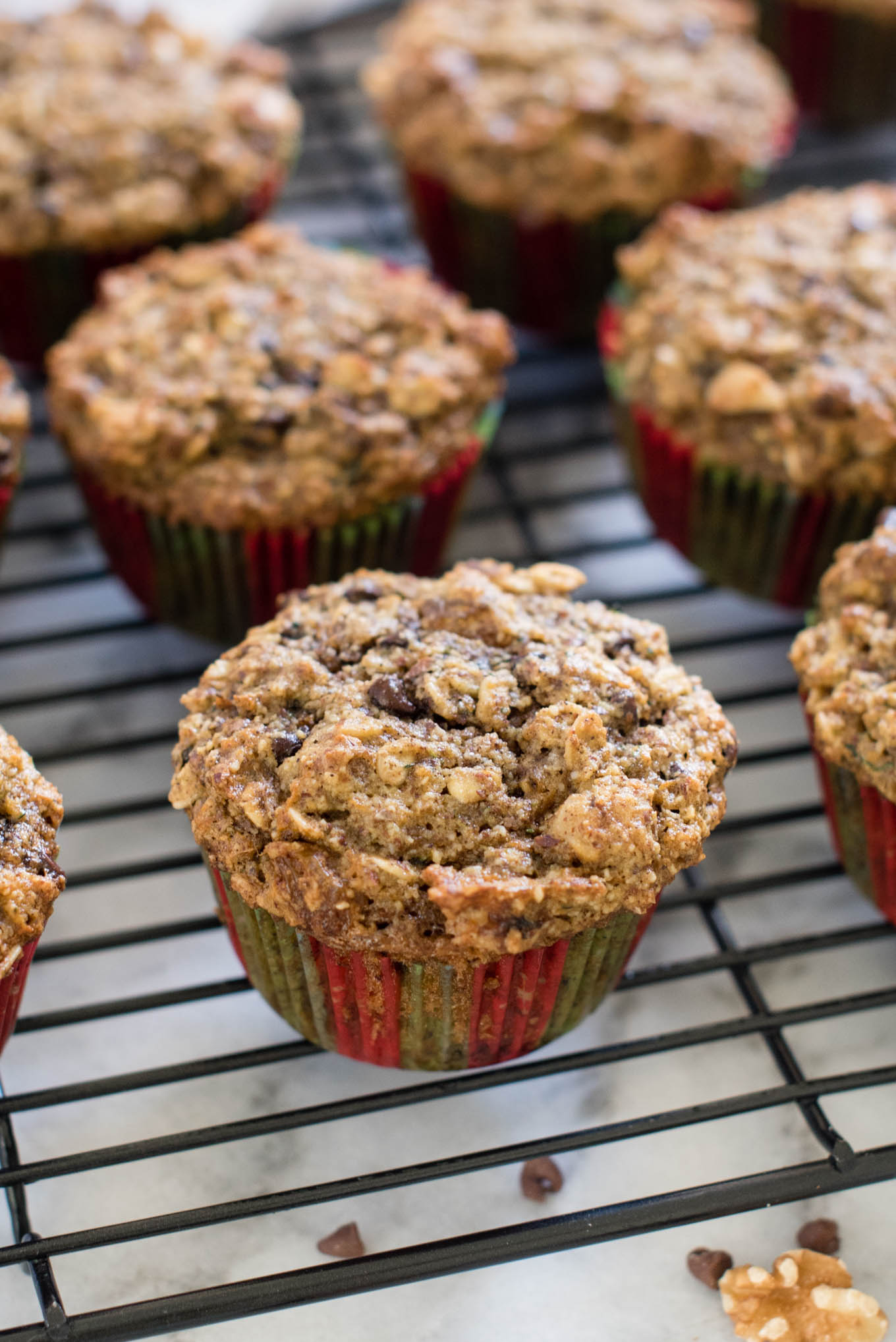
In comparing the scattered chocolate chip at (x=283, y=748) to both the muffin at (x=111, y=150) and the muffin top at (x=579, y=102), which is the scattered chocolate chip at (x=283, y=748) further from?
the muffin top at (x=579, y=102)

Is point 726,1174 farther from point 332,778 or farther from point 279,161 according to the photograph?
point 279,161

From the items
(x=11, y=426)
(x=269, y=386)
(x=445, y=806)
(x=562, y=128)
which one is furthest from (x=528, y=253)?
(x=445, y=806)

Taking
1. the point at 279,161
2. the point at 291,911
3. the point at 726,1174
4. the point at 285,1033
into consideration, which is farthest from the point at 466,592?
the point at 279,161

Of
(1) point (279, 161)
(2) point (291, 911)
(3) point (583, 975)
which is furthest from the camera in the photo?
(1) point (279, 161)

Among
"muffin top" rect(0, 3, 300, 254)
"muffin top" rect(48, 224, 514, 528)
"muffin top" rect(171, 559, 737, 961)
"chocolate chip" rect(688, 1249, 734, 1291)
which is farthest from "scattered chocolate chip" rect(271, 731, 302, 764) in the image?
"muffin top" rect(0, 3, 300, 254)

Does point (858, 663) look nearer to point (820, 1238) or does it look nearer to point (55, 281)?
point (820, 1238)

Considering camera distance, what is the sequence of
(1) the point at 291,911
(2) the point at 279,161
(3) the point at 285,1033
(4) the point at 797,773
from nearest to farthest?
(1) the point at 291,911 < (3) the point at 285,1033 < (4) the point at 797,773 < (2) the point at 279,161
